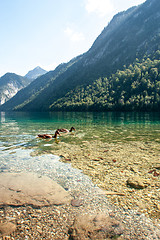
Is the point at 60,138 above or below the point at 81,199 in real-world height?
below

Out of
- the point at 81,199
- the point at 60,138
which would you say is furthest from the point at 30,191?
the point at 60,138

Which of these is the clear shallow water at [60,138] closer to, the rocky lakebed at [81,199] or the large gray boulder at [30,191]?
the large gray boulder at [30,191]

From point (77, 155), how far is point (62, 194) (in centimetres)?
508

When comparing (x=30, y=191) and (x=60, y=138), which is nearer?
(x=30, y=191)

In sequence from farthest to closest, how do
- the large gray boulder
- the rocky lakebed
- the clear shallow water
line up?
the clear shallow water < the large gray boulder < the rocky lakebed

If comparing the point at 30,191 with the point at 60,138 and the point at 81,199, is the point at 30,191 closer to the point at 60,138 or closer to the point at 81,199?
the point at 81,199

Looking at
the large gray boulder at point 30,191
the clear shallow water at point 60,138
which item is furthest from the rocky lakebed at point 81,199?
the clear shallow water at point 60,138

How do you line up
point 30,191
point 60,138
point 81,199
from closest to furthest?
point 81,199
point 30,191
point 60,138

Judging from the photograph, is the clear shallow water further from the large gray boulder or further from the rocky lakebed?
the rocky lakebed

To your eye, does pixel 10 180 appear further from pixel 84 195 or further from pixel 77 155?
pixel 77 155

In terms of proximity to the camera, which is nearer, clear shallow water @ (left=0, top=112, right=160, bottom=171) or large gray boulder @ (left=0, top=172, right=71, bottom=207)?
large gray boulder @ (left=0, top=172, right=71, bottom=207)

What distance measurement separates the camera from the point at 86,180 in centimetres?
693

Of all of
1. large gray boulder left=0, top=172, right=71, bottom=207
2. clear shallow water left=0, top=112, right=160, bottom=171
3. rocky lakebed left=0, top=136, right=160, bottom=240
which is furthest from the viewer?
clear shallow water left=0, top=112, right=160, bottom=171

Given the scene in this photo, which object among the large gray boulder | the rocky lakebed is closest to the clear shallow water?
the large gray boulder
